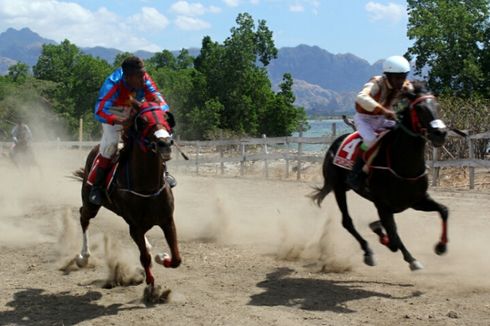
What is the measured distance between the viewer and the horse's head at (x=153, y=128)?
6172mm

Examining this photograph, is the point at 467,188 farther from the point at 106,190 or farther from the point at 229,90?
the point at 229,90

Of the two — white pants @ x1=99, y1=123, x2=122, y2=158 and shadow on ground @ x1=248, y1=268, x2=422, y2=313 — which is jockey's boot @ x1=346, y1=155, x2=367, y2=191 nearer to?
shadow on ground @ x1=248, y1=268, x2=422, y2=313

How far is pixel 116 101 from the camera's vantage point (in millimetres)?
7395

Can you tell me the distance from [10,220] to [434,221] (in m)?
8.46

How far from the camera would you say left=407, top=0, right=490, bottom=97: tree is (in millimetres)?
34625

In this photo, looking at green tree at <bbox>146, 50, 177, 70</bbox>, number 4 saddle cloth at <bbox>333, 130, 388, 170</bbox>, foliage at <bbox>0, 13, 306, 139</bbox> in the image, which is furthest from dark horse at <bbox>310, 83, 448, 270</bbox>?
green tree at <bbox>146, 50, 177, 70</bbox>

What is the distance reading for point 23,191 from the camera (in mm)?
Answer: 19625

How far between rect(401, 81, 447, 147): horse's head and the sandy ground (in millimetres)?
1688

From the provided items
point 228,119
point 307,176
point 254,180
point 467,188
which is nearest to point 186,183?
point 254,180

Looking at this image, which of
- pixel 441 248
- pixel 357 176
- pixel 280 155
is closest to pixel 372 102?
pixel 357 176

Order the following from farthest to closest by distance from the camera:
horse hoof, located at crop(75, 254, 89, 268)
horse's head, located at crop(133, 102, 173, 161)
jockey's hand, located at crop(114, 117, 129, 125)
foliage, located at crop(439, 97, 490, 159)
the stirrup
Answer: foliage, located at crop(439, 97, 490, 159), horse hoof, located at crop(75, 254, 89, 268), the stirrup, jockey's hand, located at crop(114, 117, 129, 125), horse's head, located at crop(133, 102, 173, 161)

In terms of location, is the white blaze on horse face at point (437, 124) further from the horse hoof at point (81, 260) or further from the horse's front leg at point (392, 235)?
the horse hoof at point (81, 260)

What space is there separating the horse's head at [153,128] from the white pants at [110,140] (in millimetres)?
892

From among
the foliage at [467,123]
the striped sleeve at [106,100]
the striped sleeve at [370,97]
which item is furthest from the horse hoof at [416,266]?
the foliage at [467,123]
